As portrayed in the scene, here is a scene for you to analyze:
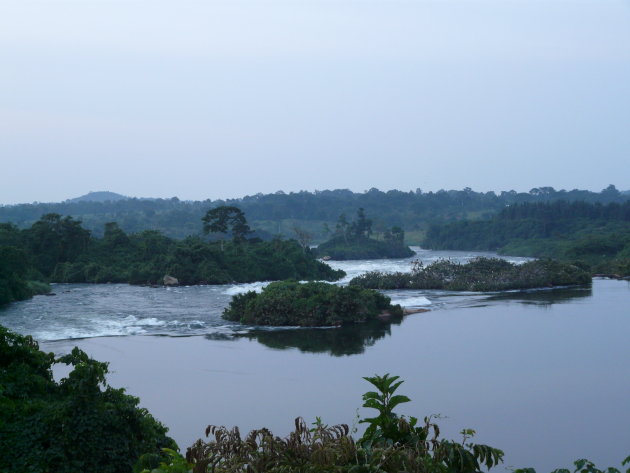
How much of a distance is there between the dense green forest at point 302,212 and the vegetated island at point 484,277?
1646 inches

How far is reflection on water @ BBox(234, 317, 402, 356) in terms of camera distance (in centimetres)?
1883

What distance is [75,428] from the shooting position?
7.91m

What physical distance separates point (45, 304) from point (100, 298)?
287cm

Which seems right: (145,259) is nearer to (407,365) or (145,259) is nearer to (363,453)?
(407,365)

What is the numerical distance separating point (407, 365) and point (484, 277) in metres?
17.2

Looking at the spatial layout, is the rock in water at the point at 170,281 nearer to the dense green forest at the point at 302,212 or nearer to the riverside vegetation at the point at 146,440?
the riverside vegetation at the point at 146,440

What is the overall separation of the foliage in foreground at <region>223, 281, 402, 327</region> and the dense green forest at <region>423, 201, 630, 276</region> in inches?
1041

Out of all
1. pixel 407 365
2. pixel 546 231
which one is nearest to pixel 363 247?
pixel 546 231

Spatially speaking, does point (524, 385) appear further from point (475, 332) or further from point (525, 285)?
point (525, 285)

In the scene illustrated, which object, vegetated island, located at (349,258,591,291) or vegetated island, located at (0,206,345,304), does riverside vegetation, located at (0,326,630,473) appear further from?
vegetated island, located at (0,206,345,304)

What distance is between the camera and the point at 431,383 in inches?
575

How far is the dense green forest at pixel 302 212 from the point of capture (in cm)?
8188

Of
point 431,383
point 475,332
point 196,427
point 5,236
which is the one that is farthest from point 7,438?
point 5,236

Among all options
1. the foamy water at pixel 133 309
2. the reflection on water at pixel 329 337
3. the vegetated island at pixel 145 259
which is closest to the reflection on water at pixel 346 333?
the reflection on water at pixel 329 337
